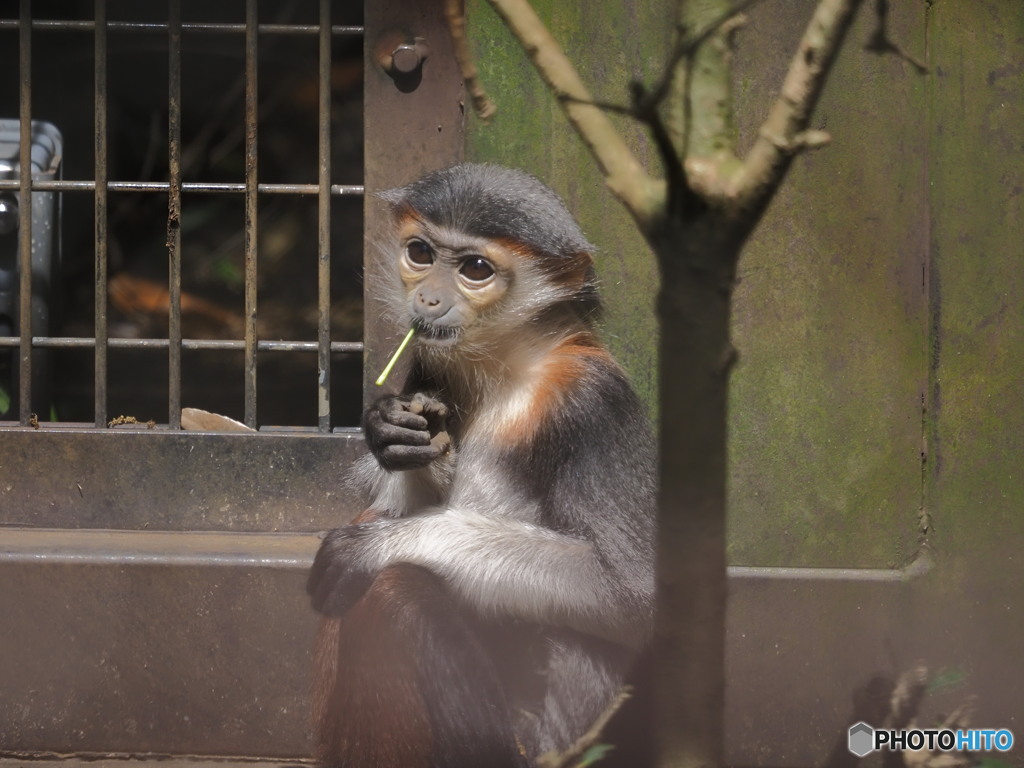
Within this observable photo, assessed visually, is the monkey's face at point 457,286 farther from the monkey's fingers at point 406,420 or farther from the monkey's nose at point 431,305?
the monkey's fingers at point 406,420

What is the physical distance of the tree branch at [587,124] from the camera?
144cm

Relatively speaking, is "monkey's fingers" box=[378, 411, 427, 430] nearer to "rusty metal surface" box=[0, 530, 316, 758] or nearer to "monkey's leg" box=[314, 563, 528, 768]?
"monkey's leg" box=[314, 563, 528, 768]

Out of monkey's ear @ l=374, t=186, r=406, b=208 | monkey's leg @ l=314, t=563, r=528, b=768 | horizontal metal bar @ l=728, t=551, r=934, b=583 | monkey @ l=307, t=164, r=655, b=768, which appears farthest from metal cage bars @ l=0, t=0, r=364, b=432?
horizontal metal bar @ l=728, t=551, r=934, b=583

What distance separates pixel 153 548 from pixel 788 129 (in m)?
3.10

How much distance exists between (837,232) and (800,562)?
1.13 meters

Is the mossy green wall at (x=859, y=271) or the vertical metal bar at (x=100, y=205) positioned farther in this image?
the vertical metal bar at (x=100, y=205)

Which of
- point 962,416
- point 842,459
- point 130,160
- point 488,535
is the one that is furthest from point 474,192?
point 130,160

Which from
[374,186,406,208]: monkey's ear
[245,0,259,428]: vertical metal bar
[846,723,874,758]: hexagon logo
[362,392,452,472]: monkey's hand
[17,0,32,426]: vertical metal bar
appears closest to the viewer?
[362,392,452,472]: monkey's hand

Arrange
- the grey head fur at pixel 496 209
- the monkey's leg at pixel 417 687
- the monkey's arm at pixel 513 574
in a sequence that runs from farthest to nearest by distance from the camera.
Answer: the grey head fur at pixel 496 209, the monkey's arm at pixel 513 574, the monkey's leg at pixel 417 687

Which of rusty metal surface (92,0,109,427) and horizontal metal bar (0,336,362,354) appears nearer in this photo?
rusty metal surface (92,0,109,427)

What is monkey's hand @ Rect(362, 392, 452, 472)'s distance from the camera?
3.01 meters

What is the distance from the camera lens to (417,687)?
9.04 feet

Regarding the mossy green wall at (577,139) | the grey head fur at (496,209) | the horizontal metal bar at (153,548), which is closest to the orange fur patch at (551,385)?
the grey head fur at (496,209)

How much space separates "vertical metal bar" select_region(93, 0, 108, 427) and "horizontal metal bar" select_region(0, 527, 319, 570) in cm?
44
